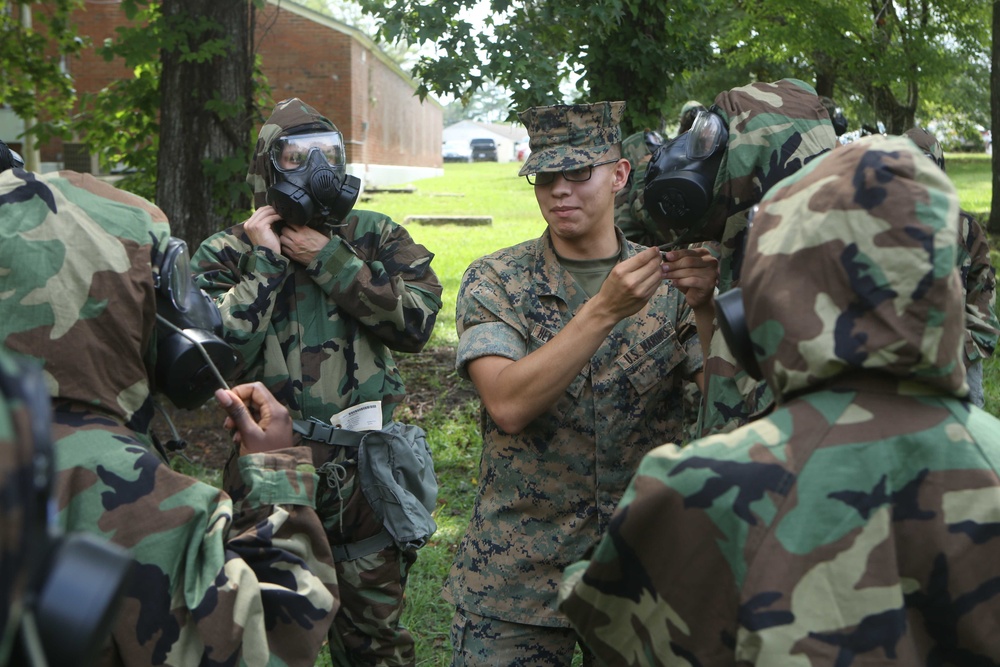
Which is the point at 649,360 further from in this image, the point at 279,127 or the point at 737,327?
the point at 279,127

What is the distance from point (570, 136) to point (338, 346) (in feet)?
3.45

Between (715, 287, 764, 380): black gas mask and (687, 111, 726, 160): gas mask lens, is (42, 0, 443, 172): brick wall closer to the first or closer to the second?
(687, 111, 726, 160): gas mask lens

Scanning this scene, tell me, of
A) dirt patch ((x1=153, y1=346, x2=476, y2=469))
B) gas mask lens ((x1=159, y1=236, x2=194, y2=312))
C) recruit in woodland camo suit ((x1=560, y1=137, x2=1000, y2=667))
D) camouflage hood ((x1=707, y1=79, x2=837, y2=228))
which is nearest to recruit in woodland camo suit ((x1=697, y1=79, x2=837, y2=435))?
camouflage hood ((x1=707, y1=79, x2=837, y2=228))

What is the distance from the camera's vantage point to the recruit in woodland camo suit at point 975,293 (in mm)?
3789

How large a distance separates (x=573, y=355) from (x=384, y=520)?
0.93 m

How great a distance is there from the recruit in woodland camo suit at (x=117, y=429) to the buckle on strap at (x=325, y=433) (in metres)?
1.21

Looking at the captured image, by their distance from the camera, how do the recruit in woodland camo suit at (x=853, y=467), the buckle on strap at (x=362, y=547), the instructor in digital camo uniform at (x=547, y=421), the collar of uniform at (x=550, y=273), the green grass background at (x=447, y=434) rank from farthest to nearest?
A: the green grass background at (x=447, y=434), the buckle on strap at (x=362, y=547), the collar of uniform at (x=550, y=273), the instructor in digital camo uniform at (x=547, y=421), the recruit in woodland camo suit at (x=853, y=467)

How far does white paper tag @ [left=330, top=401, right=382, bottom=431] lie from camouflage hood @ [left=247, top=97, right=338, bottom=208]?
824mm

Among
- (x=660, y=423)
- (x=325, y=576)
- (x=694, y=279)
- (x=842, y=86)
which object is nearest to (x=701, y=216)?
(x=694, y=279)

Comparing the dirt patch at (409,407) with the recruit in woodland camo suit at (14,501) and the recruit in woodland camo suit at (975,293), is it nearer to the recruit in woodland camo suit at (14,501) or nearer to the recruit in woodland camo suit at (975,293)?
the recruit in woodland camo suit at (975,293)

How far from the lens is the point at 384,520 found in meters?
3.40

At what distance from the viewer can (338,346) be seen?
3473mm

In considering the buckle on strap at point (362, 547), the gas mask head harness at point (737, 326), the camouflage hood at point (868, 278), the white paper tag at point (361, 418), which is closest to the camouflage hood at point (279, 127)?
the white paper tag at point (361, 418)

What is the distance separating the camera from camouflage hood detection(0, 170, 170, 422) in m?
1.99
